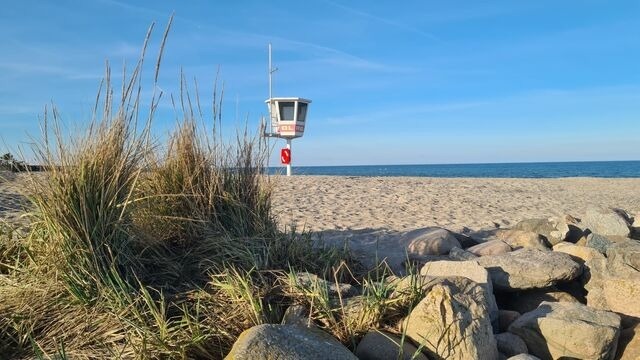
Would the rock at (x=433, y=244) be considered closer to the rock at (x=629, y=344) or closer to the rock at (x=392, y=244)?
the rock at (x=392, y=244)

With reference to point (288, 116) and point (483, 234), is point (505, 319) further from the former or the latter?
point (288, 116)

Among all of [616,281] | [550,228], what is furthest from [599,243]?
[616,281]

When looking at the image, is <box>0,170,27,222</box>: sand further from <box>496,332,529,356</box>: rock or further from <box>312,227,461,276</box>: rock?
<box>496,332,529,356</box>: rock

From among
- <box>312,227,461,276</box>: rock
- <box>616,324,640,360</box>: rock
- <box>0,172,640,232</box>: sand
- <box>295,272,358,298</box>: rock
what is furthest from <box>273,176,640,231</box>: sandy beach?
<box>616,324,640,360</box>: rock

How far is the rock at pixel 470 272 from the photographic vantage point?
342cm

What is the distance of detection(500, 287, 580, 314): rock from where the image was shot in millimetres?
4000

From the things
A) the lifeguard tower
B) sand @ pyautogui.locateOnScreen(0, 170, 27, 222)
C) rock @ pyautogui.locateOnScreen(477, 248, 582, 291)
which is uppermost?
the lifeguard tower

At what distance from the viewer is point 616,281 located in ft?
12.4

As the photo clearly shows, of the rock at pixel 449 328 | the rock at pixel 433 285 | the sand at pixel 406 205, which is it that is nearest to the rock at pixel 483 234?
the sand at pixel 406 205

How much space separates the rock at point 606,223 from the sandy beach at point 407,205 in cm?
191

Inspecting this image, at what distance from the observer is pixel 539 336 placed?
3.03 metres

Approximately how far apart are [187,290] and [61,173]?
101 centimetres

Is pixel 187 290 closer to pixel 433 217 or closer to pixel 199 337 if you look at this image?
pixel 199 337

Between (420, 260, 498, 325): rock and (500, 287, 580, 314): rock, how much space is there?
1.84ft
